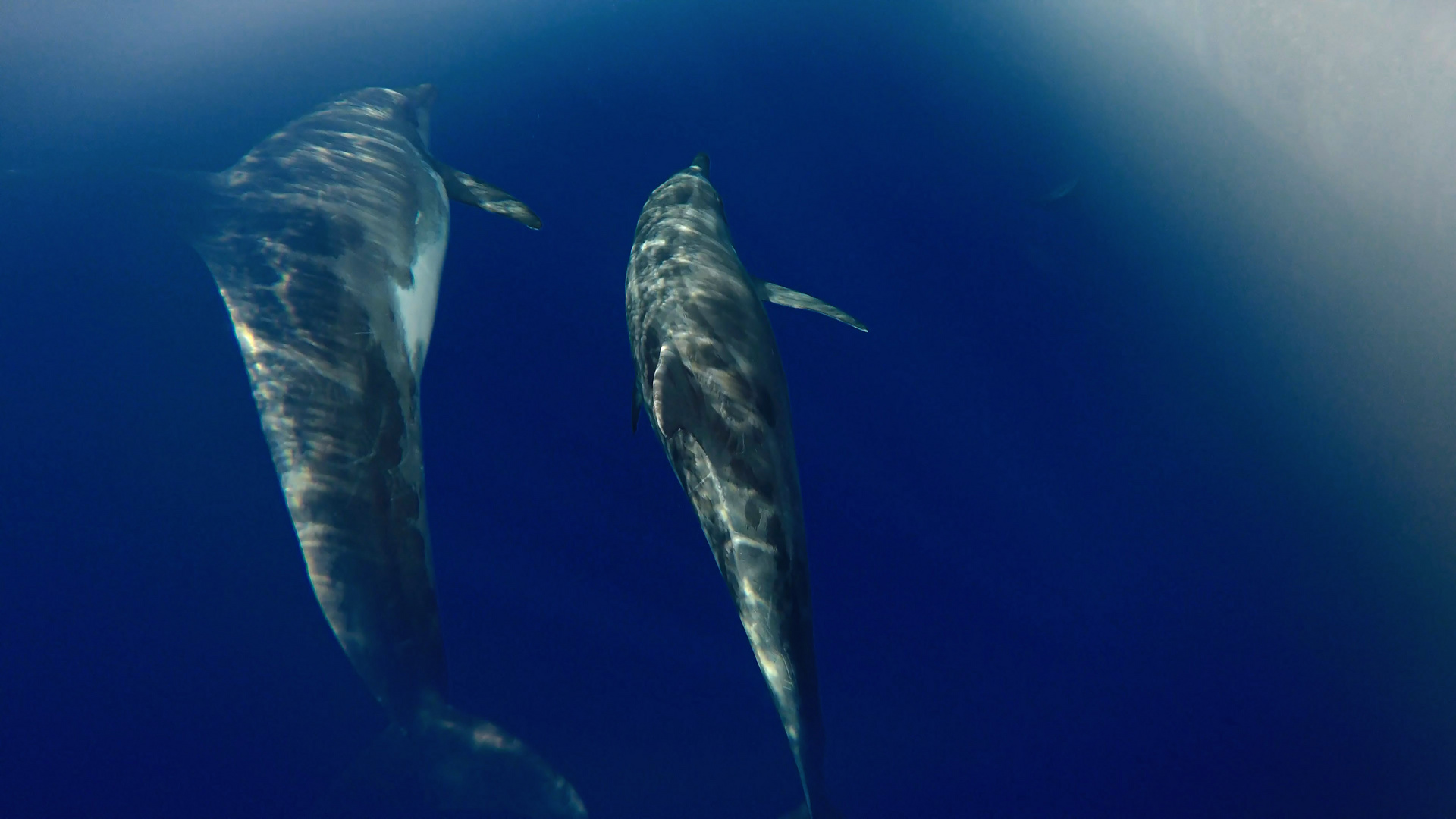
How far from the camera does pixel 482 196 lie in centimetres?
871

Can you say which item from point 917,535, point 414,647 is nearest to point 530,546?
point 414,647

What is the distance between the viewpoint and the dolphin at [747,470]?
196 inches

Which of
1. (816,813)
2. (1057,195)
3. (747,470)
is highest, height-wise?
(1057,195)

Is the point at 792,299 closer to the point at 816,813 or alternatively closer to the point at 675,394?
the point at 675,394

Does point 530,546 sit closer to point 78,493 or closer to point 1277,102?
point 78,493

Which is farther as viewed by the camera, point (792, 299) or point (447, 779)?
point (792, 299)

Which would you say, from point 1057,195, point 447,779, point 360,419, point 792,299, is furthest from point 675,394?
point 1057,195

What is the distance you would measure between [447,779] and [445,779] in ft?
0.05

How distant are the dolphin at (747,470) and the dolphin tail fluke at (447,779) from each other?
269cm

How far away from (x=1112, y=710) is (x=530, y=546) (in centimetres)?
767

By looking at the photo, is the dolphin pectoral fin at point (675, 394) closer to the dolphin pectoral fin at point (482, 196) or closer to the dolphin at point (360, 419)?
the dolphin at point (360, 419)

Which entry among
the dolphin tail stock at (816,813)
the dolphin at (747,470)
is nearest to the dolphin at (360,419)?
the dolphin tail stock at (816,813)

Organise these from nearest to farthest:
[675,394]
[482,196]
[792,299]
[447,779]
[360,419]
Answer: [675,394] < [360,419] < [447,779] < [792,299] < [482,196]

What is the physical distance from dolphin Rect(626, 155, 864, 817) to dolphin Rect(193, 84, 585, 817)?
103 inches
